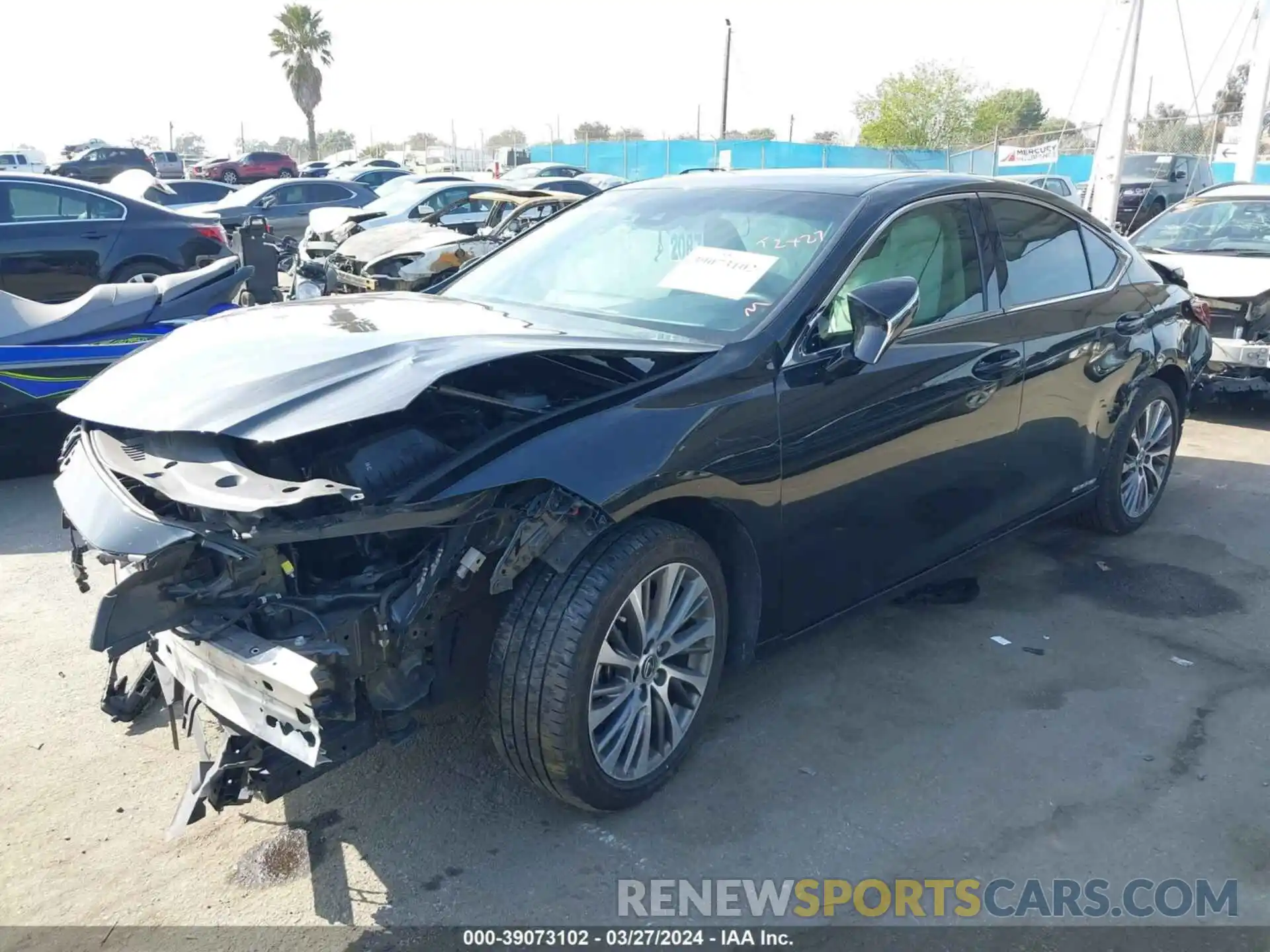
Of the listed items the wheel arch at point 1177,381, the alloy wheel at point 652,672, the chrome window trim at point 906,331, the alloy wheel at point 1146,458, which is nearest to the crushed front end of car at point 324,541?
the alloy wheel at point 652,672

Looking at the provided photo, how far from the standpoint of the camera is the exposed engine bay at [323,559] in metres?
2.43

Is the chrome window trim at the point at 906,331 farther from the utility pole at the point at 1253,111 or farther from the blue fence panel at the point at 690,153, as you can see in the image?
the blue fence panel at the point at 690,153

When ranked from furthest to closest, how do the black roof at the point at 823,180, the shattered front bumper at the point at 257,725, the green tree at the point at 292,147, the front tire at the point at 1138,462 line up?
the green tree at the point at 292,147 < the front tire at the point at 1138,462 < the black roof at the point at 823,180 < the shattered front bumper at the point at 257,725

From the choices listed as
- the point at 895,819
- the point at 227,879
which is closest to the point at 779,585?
the point at 895,819

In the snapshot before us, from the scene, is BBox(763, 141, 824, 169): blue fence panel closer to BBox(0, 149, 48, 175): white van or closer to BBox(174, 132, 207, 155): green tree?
BBox(0, 149, 48, 175): white van

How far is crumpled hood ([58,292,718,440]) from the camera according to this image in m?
2.61

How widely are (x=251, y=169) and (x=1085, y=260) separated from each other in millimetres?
37070

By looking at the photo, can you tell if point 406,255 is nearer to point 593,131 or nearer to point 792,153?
point 792,153

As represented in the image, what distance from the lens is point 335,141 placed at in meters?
92.8

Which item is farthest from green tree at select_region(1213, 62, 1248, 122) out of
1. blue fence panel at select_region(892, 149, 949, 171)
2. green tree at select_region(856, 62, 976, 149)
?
blue fence panel at select_region(892, 149, 949, 171)

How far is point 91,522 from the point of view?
8.70 feet

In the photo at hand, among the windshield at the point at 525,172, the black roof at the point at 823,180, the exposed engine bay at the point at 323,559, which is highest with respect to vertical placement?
the windshield at the point at 525,172

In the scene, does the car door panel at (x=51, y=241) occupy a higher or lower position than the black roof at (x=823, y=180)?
lower

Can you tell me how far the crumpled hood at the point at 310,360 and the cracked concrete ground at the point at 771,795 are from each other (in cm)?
122
